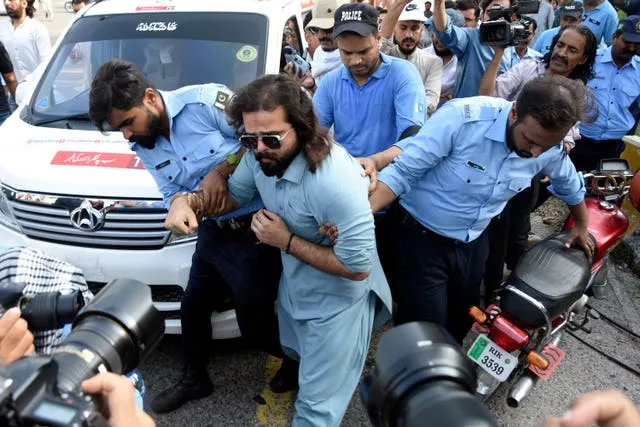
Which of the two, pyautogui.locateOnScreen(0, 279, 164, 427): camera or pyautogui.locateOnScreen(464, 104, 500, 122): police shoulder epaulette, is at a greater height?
pyautogui.locateOnScreen(464, 104, 500, 122): police shoulder epaulette

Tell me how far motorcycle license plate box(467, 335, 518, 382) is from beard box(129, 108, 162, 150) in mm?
1782

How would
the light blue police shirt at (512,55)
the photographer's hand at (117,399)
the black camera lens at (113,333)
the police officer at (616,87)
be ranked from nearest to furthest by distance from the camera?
the photographer's hand at (117,399) → the black camera lens at (113,333) → the police officer at (616,87) → the light blue police shirt at (512,55)

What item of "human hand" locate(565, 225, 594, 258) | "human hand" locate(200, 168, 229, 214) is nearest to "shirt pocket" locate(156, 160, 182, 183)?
"human hand" locate(200, 168, 229, 214)

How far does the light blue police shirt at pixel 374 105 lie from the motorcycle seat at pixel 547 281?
91 centimetres

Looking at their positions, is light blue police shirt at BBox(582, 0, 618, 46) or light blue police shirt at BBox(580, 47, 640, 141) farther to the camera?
light blue police shirt at BBox(582, 0, 618, 46)

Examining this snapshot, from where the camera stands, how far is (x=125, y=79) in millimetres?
2307

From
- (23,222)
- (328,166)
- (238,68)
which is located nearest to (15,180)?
(23,222)

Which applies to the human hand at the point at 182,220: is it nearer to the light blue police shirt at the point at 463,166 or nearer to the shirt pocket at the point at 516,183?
the light blue police shirt at the point at 463,166

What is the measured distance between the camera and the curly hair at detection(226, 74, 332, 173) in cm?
199

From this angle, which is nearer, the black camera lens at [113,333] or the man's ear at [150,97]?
the black camera lens at [113,333]

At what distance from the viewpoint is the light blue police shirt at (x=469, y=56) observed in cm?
405

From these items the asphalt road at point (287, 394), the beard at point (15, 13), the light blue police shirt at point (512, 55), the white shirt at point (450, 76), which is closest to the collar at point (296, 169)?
the asphalt road at point (287, 394)

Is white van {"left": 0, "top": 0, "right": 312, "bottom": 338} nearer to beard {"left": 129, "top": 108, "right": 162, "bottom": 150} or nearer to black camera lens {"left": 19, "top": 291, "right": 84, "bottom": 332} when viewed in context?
beard {"left": 129, "top": 108, "right": 162, "bottom": 150}

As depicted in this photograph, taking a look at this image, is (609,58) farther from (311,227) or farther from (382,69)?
(311,227)
